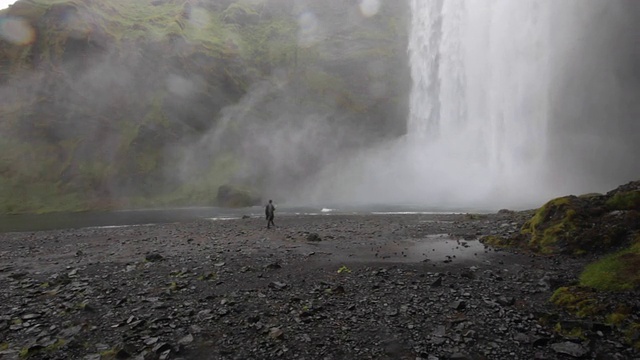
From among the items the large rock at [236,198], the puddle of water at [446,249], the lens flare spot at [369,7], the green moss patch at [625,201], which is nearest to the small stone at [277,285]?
the puddle of water at [446,249]

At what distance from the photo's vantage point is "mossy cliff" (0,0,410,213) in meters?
85.8

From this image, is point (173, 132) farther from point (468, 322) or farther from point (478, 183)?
point (468, 322)

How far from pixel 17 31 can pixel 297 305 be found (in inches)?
5130

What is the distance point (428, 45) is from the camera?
239ft

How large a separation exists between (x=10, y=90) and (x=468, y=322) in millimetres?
125485

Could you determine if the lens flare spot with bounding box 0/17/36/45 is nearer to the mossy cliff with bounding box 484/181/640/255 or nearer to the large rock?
the large rock

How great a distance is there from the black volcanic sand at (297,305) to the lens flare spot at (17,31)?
11245 cm

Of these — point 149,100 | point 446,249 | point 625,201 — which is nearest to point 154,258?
point 446,249

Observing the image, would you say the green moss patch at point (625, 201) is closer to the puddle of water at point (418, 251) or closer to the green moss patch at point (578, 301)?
the puddle of water at point (418, 251)

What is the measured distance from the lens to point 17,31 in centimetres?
9925

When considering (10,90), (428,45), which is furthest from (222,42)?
(428,45)

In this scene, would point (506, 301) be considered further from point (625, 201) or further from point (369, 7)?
point (369, 7)

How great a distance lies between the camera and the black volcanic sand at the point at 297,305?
27.5 ft

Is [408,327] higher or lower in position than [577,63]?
lower
